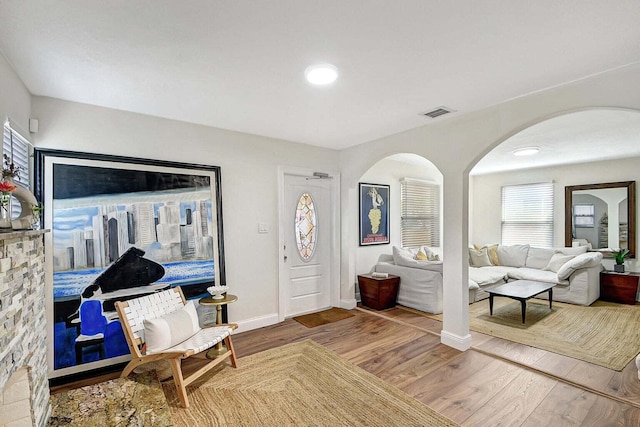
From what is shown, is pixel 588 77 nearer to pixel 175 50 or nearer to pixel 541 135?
pixel 541 135

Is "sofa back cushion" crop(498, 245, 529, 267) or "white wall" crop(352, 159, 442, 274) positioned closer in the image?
"white wall" crop(352, 159, 442, 274)

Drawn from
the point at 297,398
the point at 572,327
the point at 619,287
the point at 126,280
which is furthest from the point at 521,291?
the point at 126,280

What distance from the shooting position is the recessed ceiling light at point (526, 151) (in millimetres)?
4554

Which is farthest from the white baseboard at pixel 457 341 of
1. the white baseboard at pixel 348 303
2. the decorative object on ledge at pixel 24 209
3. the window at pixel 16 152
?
the window at pixel 16 152

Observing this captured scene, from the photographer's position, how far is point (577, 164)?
18.9ft

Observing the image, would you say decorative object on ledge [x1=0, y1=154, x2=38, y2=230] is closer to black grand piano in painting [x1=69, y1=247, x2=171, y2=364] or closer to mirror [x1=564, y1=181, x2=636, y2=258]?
black grand piano in painting [x1=69, y1=247, x2=171, y2=364]

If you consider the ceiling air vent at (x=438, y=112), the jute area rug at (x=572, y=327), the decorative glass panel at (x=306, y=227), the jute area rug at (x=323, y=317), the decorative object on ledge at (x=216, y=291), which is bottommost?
the jute area rug at (x=572, y=327)

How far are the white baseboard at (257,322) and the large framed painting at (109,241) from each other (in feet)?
2.24

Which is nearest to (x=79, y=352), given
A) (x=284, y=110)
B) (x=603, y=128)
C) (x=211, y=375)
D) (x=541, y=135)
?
(x=211, y=375)

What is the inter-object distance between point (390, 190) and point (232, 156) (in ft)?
9.77

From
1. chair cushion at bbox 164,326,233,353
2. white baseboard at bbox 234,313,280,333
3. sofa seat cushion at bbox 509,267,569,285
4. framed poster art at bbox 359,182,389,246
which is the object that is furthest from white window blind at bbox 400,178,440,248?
chair cushion at bbox 164,326,233,353

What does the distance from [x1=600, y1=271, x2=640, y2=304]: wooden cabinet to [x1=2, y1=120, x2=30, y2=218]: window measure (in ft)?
24.6

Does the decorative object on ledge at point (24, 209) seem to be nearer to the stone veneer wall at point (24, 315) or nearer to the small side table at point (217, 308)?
the stone veneer wall at point (24, 315)

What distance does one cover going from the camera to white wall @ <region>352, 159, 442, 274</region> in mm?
5044
